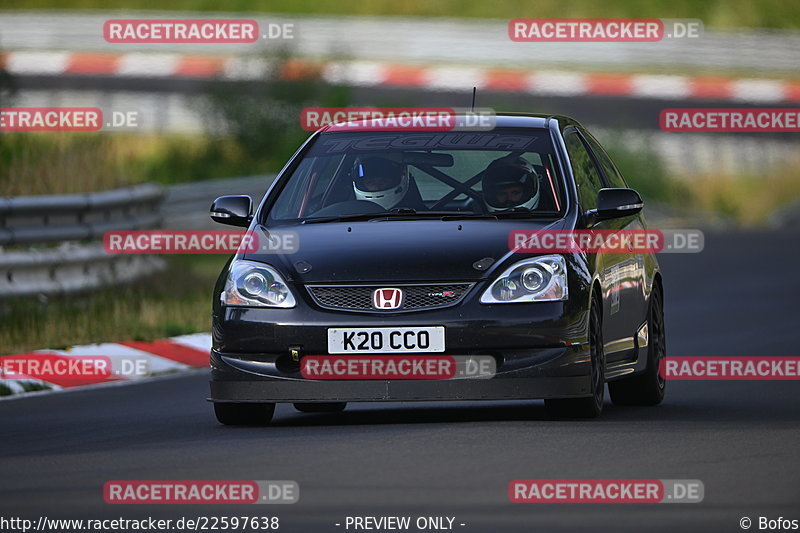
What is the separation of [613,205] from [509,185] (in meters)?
0.56

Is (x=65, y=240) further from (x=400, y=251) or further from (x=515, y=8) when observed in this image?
(x=515, y=8)

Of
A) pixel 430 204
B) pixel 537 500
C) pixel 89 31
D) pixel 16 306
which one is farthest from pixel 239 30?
pixel 537 500

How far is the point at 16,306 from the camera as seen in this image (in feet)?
54.2

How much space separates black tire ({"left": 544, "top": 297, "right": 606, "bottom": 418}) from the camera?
A: 36.0ft

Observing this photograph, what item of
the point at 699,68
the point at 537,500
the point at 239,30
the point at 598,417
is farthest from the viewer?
the point at 699,68

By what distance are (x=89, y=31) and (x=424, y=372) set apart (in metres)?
36.5

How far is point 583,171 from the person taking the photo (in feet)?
40.0

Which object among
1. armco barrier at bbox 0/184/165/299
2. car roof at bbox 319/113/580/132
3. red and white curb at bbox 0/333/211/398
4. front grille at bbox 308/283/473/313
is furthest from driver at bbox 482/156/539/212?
armco barrier at bbox 0/184/165/299

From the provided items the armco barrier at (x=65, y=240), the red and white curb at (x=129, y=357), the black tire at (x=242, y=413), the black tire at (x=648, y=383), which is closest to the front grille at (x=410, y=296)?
the black tire at (x=242, y=413)

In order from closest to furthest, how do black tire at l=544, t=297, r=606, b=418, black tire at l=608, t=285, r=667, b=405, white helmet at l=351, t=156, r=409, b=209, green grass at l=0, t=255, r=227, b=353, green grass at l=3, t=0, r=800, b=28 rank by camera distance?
black tire at l=544, t=297, r=606, b=418, white helmet at l=351, t=156, r=409, b=209, black tire at l=608, t=285, r=667, b=405, green grass at l=0, t=255, r=227, b=353, green grass at l=3, t=0, r=800, b=28

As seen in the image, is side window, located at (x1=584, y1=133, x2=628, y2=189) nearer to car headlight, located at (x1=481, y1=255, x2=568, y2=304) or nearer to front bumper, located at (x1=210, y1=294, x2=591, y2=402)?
car headlight, located at (x1=481, y1=255, x2=568, y2=304)

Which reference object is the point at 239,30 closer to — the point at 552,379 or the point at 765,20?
the point at 765,20

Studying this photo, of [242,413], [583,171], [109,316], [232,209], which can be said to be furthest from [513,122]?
[109,316]

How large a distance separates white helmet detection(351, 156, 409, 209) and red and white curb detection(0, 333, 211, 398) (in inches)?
121
